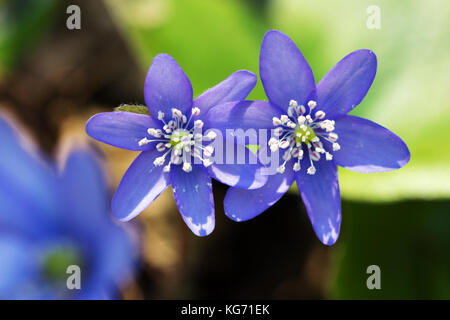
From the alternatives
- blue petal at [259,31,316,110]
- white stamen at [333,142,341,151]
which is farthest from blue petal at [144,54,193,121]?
white stamen at [333,142,341,151]

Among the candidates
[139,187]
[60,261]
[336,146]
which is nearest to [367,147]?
[336,146]

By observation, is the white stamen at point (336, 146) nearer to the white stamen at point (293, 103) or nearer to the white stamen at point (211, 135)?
the white stamen at point (293, 103)

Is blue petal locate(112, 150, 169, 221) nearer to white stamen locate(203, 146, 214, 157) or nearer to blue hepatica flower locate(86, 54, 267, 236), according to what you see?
blue hepatica flower locate(86, 54, 267, 236)

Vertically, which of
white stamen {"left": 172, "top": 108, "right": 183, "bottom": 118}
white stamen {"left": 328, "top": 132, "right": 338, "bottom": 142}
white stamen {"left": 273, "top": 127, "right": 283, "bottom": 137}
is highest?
white stamen {"left": 172, "top": 108, "right": 183, "bottom": 118}

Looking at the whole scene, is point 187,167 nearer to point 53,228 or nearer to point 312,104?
point 312,104

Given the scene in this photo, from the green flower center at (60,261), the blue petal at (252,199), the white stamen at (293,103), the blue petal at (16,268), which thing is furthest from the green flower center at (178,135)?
the blue petal at (16,268)

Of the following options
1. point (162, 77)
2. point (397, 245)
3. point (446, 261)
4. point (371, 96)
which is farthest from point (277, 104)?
point (446, 261)
